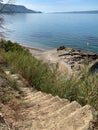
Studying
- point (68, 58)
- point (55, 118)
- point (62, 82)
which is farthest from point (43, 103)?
point (68, 58)

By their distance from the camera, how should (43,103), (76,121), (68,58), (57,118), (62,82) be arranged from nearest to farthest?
(76,121)
(57,118)
(43,103)
(62,82)
(68,58)

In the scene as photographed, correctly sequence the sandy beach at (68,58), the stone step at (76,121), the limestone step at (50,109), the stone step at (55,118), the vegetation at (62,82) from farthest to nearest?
the sandy beach at (68,58) → the vegetation at (62,82) → the limestone step at (50,109) → the stone step at (55,118) → the stone step at (76,121)

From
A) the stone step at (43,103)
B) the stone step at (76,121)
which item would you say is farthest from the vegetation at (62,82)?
the stone step at (76,121)

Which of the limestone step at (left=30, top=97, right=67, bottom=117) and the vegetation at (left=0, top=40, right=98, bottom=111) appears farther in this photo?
the vegetation at (left=0, top=40, right=98, bottom=111)

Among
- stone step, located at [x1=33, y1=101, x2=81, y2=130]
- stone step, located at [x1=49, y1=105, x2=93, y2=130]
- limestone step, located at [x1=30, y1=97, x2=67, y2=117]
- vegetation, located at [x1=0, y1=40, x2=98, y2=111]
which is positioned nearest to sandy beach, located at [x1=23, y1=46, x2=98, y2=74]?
vegetation, located at [x1=0, y1=40, x2=98, y2=111]

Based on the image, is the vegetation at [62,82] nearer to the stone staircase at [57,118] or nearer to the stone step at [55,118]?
the stone staircase at [57,118]

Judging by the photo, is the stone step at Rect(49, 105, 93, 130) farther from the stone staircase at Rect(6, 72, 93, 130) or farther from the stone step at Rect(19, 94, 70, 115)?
the stone step at Rect(19, 94, 70, 115)

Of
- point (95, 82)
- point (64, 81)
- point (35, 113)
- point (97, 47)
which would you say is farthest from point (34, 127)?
point (97, 47)

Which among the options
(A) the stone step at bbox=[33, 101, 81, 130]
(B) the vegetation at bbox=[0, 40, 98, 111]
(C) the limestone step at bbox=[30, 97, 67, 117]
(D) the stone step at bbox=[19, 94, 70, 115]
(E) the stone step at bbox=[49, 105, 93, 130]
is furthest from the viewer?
(B) the vegetation at bbox=[0, 40, 98, 111]

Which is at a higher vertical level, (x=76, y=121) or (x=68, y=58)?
(x=76, y=121)

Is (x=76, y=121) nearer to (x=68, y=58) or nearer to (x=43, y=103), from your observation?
(x=43, y=103)

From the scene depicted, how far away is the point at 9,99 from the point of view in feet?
24.5

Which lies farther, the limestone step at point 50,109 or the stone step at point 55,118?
the limestone step at point 50,109

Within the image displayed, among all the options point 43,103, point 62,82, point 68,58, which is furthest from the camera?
point 68,58
